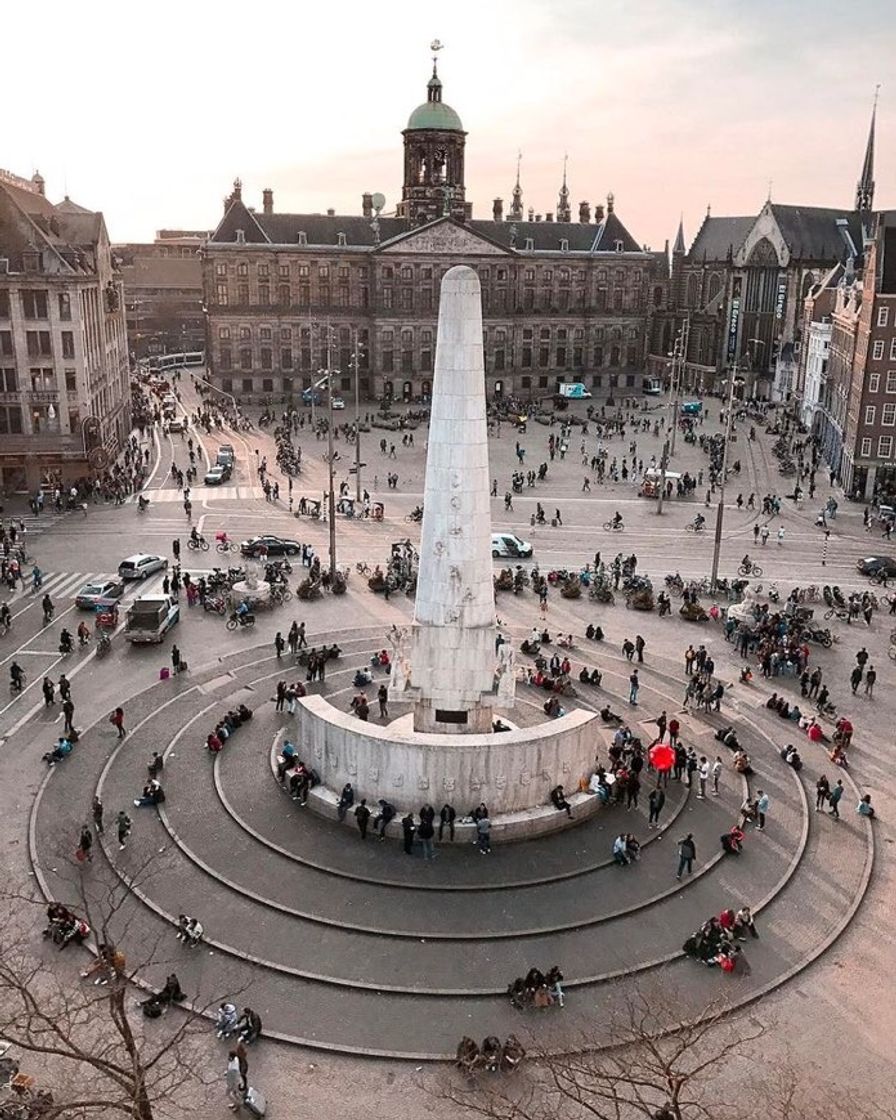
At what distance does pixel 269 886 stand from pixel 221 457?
2045 inches

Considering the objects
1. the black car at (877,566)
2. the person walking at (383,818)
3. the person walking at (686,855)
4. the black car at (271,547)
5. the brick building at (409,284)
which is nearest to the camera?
the person walking at (686,855)

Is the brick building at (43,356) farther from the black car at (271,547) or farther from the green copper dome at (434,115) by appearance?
the green copper dome at (434,115)

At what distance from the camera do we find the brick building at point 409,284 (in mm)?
104375

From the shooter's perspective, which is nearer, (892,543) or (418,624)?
(418,624)

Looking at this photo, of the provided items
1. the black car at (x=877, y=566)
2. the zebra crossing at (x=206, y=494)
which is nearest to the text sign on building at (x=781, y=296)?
the black car at (x=877, y=566)

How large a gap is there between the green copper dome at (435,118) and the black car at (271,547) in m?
72.4

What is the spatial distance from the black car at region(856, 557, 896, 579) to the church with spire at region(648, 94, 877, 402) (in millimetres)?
67384

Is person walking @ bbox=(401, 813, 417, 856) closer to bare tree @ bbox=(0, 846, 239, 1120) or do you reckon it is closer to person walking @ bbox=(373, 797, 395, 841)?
person walking @ bbox=(373, 797, 395, 841)

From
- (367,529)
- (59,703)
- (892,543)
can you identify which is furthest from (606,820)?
(892,543)

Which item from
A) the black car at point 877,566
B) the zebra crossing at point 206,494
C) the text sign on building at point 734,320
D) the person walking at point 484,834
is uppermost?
the text sign on building at point 734,320

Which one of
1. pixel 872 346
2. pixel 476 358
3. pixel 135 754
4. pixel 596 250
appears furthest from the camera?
pixel 596 250

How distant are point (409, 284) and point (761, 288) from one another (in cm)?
4537

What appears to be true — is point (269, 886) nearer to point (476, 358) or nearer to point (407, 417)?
point (476, 358)

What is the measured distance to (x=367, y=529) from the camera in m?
54.8
